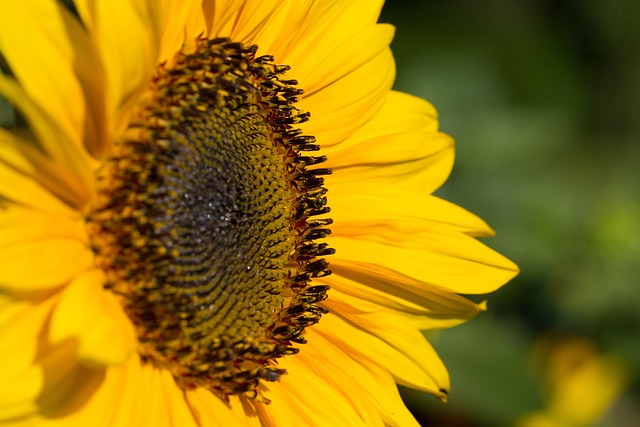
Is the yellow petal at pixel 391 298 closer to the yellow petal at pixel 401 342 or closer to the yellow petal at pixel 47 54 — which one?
the yellow petal at pixel 401 342

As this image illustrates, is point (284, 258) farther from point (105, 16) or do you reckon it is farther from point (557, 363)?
point (557, 363)

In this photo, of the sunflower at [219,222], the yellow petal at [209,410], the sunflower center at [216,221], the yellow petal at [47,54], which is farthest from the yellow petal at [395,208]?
the yellow petal at [47,54]

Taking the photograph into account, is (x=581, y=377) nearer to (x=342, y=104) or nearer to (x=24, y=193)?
(x=342, y=104)

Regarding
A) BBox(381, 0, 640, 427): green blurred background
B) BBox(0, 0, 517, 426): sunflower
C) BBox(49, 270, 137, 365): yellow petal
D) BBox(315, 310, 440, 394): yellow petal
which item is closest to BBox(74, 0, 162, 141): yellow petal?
BBox(0, 0, 517, 426): sunflower

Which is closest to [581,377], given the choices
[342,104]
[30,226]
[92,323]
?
[342,104]

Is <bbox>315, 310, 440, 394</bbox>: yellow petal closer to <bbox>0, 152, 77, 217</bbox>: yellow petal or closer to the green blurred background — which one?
<bbox>0, 152, 77, 217</bbox>: yellow petal

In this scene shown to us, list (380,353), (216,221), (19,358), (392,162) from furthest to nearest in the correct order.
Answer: (392,162) → (380,353) → (216,221) → (19,358)

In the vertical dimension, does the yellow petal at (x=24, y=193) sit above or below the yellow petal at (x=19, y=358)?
above
